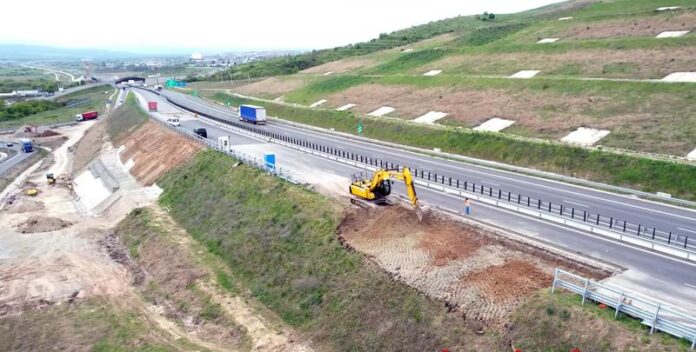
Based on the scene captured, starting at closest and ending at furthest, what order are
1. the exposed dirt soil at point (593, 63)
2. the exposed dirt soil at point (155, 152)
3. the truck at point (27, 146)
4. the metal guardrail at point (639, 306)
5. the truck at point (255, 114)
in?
the metal guardrail at point (639, 306)
the exposed dirt soil at point (155, 152)
the exposed dirt soil at point (593, 63)
the truck at point (255, 114)
the truck at point (27, 146)

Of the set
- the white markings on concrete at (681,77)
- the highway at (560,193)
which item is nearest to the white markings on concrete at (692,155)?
the highway at (560,193)

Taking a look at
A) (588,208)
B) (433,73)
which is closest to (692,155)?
(588,208)

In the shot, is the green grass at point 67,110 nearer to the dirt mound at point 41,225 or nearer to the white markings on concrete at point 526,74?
the dirt mound at point 41,225

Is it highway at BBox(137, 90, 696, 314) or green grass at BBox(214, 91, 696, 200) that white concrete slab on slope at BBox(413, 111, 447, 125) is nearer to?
green grass at BBox(214, 91, 696, 200)

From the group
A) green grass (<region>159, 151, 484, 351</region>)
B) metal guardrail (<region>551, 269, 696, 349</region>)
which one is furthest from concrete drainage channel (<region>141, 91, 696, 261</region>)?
green grass (<region>159, 151, 484, 351</region>)

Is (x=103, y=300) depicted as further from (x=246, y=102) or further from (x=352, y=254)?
(x=246, y=102)

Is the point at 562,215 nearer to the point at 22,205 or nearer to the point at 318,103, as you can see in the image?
the point at 22,205
